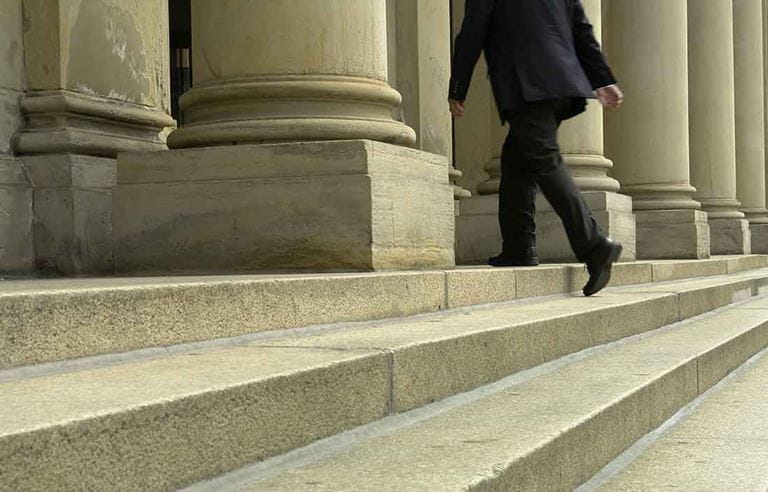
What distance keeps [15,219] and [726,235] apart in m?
16.4

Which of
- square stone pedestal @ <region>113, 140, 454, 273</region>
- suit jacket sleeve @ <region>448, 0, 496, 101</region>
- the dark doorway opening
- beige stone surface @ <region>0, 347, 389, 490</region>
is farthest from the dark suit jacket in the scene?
the dark doorway opening

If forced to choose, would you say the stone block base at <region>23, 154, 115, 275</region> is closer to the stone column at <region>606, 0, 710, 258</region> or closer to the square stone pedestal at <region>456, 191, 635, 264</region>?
the square stone pedestal at <region>456, 191, 635, 264</region>

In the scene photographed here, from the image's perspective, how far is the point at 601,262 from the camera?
7750 mm

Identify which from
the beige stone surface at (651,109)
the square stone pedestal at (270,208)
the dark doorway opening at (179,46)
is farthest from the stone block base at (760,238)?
the square stone pedestal at (270,208)

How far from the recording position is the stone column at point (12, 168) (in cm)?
696

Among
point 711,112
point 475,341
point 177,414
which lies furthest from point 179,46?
point 177,414

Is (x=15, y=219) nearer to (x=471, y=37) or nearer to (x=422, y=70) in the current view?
(x=471, y=37)

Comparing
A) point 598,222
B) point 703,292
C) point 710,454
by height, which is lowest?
point 710,454

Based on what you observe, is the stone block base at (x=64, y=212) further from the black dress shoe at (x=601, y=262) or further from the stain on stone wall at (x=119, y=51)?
the black dress shoe at (x=601, y=262)

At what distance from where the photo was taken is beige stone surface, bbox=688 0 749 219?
20500mm

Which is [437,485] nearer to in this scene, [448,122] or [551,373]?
[551,373]

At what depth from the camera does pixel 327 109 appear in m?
6.77

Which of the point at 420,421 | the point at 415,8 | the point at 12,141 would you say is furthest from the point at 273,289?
the point at 415,8

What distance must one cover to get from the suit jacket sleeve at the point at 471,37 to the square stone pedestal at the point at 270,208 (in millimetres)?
1512
